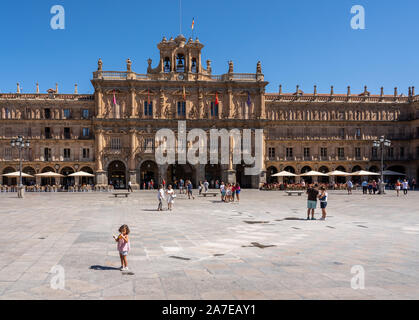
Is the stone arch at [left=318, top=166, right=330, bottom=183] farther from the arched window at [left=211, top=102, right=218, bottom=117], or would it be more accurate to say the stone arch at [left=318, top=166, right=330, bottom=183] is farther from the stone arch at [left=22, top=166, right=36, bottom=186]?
the stone arch at [left=22, top=166, right=36, bottom=186]

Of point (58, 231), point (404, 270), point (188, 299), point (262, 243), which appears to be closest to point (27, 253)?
point (58, 231)

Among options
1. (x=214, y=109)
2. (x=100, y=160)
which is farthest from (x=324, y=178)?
(x=100, y=160)

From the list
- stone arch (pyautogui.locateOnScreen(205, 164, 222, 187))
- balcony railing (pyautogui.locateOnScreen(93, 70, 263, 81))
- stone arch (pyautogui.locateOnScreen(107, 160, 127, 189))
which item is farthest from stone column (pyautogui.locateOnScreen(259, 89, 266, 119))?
stone arch (pyautogui.locateOnScreen(107, 160, 127, 189))

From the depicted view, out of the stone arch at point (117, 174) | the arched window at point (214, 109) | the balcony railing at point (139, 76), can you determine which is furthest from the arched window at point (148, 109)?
the arched window at point (214, 109)

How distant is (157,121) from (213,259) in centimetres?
4406

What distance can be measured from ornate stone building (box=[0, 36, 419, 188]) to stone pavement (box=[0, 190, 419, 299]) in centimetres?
3606

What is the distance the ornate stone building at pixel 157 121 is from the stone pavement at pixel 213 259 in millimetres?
36062

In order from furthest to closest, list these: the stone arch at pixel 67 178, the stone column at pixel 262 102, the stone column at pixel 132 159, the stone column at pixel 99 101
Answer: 1. the stone column at pixel 262 102
2. the stone arch at pixel 67 178
3. the stone column at pixel 132 159
4. the stone column at pixel 99 101

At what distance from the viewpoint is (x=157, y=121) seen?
5259 centimetres

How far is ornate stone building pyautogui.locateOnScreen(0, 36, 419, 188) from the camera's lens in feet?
172

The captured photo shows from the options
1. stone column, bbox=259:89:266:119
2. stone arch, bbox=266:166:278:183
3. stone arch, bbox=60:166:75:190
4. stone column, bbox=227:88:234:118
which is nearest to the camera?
stone arch, bbox=60:166:75:190

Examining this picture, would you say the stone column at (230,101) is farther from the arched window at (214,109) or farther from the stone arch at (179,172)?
the stone arch at (179,172)

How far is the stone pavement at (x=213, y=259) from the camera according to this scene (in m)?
7.11
